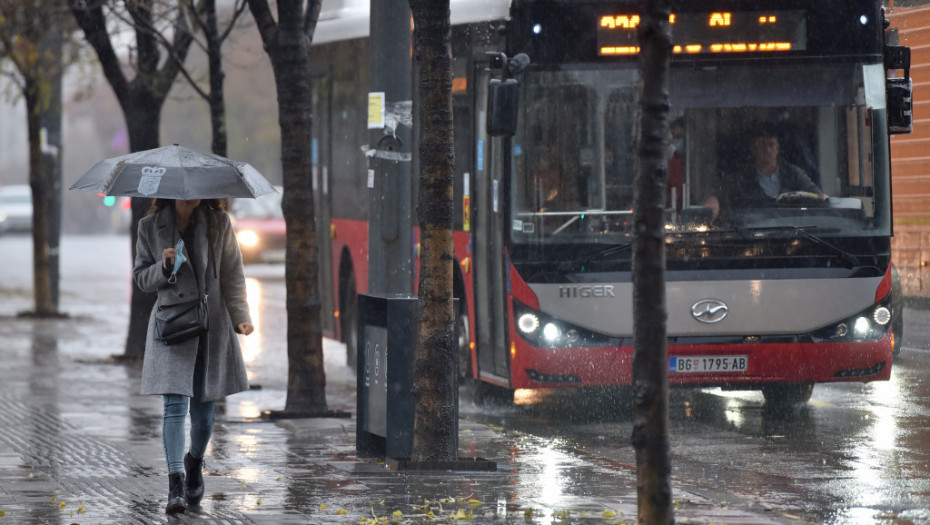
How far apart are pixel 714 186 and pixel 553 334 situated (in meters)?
1.48

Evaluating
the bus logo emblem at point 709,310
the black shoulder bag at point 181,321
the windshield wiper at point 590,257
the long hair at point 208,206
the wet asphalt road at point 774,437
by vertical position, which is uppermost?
the long hair at point 208,206

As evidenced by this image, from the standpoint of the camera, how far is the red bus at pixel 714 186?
37.5 ft

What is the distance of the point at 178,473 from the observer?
26.1ft

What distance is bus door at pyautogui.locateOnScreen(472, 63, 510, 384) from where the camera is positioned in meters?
11.7

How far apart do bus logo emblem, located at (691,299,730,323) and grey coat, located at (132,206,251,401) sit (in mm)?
4181

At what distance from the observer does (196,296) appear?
26.2 ft

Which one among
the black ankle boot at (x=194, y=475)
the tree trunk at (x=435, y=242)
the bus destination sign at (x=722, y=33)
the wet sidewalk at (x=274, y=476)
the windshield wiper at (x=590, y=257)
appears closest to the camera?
the wet sidewalk at (x=274, y=476)

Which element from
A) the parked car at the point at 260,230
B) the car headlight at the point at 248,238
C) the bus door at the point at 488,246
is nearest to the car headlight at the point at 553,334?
the bus door at the point at 488,246

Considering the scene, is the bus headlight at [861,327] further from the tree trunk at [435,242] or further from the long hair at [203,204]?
the long hair at [203,204]

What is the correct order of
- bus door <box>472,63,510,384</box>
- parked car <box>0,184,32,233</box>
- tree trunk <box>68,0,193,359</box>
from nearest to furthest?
1. bus door <box>472,63,510,384</box>
2. tree trunk <box>68,0,193,359</box>
3. parked car <box>0,184,32,233</box>

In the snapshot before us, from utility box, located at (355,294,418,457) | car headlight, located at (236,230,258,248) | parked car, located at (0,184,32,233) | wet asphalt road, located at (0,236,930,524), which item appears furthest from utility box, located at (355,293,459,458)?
parked car, located at (0,184,32,233)

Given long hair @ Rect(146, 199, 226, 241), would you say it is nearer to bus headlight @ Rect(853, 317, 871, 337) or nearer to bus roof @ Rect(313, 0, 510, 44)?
bus roof @ Rect(313, 0, 510, 44)

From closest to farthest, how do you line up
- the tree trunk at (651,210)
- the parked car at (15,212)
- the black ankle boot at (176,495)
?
the tree trunk at (651,210)
the black ankle boot at (176,495)
the parked car at (15,212)

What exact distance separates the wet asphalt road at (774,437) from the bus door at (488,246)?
0.53 metres
